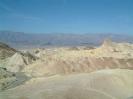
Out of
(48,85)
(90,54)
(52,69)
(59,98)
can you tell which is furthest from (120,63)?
(59,98)

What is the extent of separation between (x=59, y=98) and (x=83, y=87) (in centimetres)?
292

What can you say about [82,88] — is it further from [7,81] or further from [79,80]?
[7,81]

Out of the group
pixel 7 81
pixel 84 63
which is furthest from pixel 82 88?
pixel 84 63

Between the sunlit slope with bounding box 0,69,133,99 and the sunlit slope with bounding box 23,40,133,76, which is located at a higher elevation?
the sunlit slope with bounding box 23,40,133,76

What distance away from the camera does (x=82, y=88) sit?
56.2 ft

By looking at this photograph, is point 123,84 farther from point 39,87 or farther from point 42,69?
point 42,69

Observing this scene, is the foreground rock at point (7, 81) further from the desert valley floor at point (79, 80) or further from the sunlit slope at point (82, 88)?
the sunlit slope at point (82, 88)

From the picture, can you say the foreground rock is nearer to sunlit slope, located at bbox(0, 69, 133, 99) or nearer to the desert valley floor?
the desert valley floor

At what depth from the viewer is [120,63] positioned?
2708 cm

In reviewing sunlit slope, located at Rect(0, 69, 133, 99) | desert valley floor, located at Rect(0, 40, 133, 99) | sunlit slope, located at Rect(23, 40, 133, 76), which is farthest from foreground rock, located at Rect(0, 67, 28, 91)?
sunlit slope, located at Rect(23, 40, 133, 76)

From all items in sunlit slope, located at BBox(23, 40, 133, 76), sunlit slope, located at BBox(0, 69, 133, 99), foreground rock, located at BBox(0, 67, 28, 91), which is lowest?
foreground rock, located at BBox(0, 67, 28, 91)

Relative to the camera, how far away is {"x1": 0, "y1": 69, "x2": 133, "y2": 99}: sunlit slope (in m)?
15.7

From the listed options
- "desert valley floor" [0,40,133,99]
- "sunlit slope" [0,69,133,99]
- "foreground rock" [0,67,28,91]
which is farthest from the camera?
"foreground rock" [0,67,28,91]

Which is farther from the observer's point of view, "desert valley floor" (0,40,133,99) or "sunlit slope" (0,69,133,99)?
"desert valley floor" (0,40,133,99)
